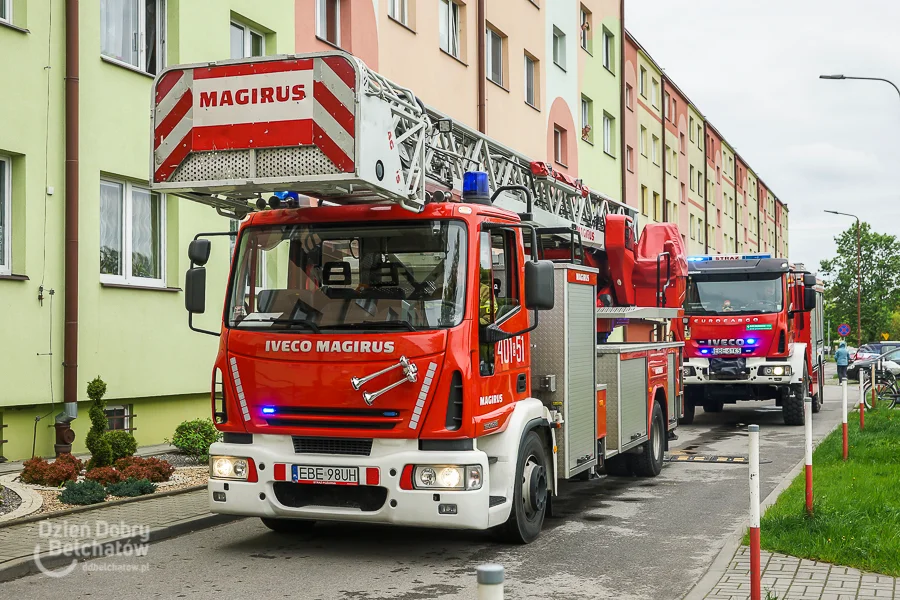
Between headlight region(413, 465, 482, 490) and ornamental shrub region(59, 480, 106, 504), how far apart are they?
11.9ft

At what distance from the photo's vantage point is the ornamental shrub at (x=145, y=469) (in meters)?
9.87

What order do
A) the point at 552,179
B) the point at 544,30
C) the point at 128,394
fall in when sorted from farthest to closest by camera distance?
the point at 544,30 → the point at 128,394 → the point at 552,179

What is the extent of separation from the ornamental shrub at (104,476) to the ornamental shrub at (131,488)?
0.30 feet

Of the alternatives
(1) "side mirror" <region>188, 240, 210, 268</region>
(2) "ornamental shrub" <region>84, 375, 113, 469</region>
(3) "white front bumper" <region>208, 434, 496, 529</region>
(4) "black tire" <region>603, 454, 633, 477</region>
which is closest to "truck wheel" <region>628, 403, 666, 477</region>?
(4) "black tire" <region>603, 454, 633, 477</region>

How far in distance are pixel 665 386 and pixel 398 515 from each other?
621 centimetres

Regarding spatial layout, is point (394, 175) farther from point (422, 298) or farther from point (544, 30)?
point (544, 30)

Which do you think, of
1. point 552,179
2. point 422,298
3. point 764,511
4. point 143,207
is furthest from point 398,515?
point 143,207

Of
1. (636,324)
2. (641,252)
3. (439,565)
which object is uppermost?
(641,252)

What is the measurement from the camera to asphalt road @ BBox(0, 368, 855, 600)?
20.8 ft

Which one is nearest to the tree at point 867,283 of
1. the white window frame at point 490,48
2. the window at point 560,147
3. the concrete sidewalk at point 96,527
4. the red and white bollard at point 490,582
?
the window at point 560,147

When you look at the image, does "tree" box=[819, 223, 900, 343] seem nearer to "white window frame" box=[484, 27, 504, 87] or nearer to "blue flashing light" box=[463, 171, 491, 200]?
"white window frame" box=[484, 27, 504, 87]

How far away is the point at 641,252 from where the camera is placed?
12.8 meters

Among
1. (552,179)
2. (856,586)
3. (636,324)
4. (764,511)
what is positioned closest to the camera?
(856,586)

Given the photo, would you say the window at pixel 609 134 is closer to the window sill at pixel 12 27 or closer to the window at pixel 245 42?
the window at pixel 245 42
